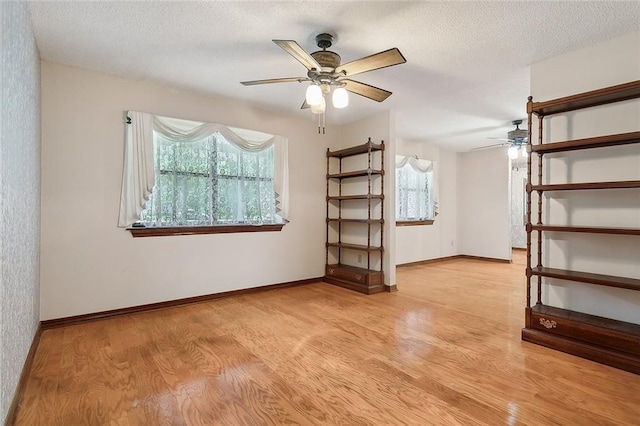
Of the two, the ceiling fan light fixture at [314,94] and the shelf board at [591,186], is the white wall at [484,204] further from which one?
the ceiling fan light fixture at [314,94]

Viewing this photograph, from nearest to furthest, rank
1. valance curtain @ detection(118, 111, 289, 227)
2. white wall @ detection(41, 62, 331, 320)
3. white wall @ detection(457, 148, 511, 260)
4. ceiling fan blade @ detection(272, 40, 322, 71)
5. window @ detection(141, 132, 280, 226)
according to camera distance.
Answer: ceiling fan blade @ detection(272, 40, 322, 71) < white wall @ detection(41, 62, 331, 320) < valance curtain @ detection(118, 111, 289, 227) < window @ detection(141, 132, 280, 226) < white wall @ detection(457, 148, 511, 260)

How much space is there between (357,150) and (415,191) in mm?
2441

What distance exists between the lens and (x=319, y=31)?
2414 millimetres

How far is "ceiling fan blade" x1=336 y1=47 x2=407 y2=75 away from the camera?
202 centimetres

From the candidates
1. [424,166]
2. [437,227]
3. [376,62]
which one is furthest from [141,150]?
Answer: [437,227]

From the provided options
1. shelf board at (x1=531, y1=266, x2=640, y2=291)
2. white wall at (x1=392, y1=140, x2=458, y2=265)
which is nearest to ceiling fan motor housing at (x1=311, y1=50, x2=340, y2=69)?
shelf board at (x1=531, y1=266, x2=640, y2=291)

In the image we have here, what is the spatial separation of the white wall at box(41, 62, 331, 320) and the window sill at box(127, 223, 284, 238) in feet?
0.22

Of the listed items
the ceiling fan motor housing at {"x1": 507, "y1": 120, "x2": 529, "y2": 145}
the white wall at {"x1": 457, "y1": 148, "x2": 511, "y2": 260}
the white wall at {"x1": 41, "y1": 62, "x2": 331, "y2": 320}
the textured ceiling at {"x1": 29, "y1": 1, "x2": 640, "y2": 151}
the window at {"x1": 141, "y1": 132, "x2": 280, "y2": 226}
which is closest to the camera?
the textured ceiling at {"x1": 29, "y1": 1, "x2": 640, "y2": 151}

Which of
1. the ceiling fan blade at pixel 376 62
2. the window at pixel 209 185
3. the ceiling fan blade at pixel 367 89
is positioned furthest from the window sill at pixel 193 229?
the ceiling fan blade at pixel 376 62

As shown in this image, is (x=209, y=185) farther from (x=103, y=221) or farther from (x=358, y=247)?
(x=358, y=247)

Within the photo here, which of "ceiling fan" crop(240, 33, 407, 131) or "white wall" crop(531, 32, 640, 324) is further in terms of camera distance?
"white wall" crop(531, 32, 640, 324)

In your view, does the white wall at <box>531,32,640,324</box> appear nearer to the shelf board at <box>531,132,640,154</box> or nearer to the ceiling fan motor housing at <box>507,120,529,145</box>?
the shelf board at <box>531,132,640,154</box>

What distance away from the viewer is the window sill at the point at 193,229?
11.2ft

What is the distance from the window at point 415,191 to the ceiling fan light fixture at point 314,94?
12.9 ft
